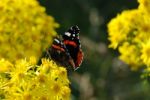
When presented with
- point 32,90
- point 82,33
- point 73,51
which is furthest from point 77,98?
point 32,90

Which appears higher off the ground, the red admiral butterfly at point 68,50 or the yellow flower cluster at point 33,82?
the red admiral butterfly at point 68,50

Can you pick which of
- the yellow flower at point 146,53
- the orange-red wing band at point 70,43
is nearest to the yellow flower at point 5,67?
the orange-red wing band at point 70,43

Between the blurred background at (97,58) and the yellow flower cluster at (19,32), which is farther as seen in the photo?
the blurred background at (97,58)

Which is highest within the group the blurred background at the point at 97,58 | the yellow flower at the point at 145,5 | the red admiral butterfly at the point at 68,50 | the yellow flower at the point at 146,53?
the blurred background at the point at 97,58

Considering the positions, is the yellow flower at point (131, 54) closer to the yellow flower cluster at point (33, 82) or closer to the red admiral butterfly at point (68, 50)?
the red admiral butterfly at point (68, 50)

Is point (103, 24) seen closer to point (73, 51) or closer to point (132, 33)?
point (132, 33)

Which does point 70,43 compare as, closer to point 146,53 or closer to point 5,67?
point 5,67

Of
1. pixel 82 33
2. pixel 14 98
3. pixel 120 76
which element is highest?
pixel 82 33
